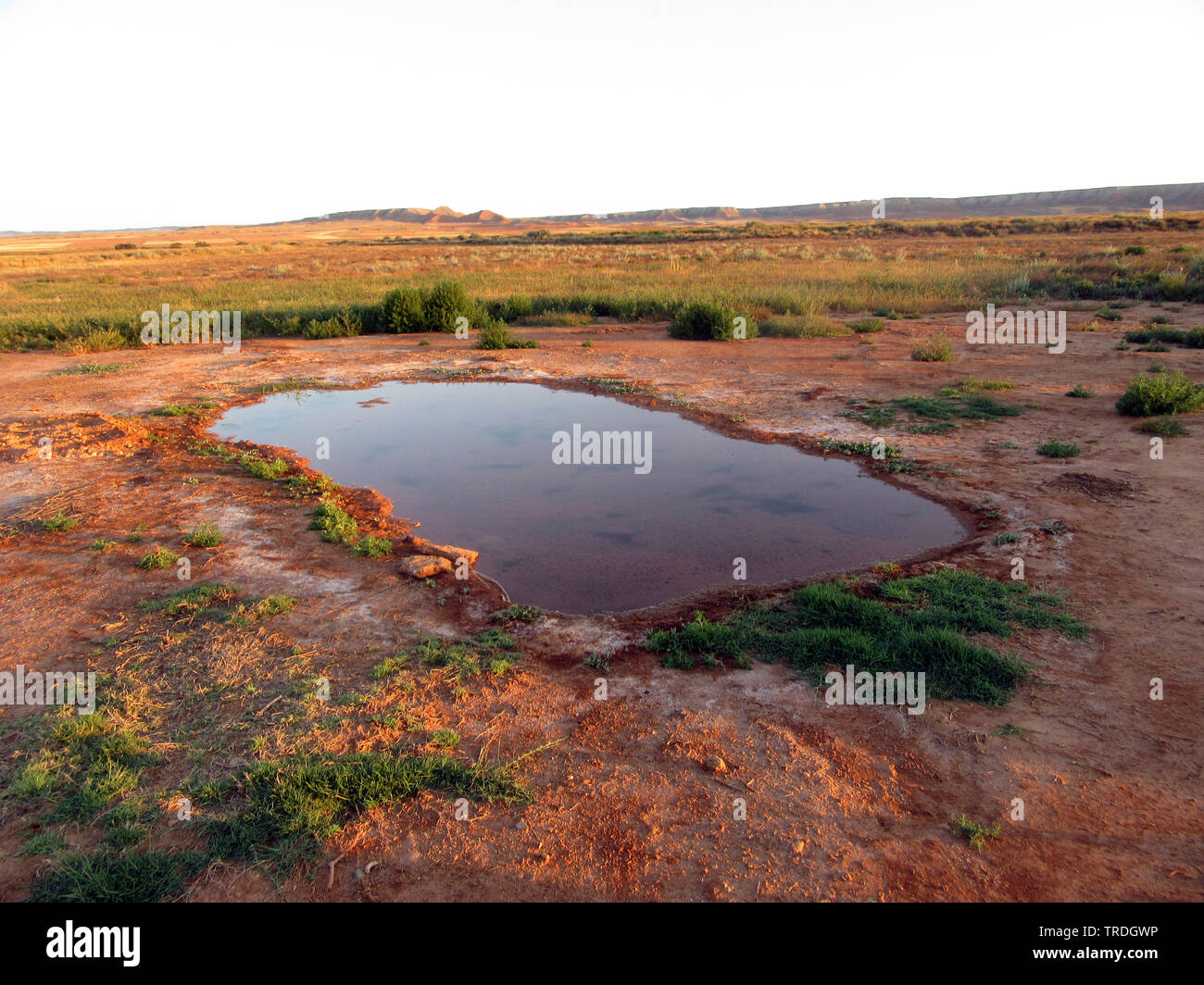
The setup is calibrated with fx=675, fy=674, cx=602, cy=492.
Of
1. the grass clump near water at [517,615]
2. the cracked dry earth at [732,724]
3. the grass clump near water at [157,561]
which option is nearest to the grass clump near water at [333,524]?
the cracked dry earth at [732,724]

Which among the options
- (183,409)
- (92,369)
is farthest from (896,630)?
(92,369)

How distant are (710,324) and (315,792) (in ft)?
44.5

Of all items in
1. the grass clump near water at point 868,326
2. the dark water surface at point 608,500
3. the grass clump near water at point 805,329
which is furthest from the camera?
the grass clump near water at point 868,326

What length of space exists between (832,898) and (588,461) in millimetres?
5816

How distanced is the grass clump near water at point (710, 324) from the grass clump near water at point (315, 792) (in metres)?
13.1

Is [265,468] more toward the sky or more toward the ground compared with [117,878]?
more toward the sky

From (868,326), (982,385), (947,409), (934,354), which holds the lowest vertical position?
(947,409)

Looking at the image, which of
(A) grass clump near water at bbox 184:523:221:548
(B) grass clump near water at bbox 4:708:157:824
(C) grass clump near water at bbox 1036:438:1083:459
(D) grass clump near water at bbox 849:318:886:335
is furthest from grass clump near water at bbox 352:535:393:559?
(D) grass clump near water at bbox 849:318:886:335

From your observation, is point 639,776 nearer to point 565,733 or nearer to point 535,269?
point 565,733

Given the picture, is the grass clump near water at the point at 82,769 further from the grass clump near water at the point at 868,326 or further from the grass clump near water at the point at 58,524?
the grass clump near water at the point at 868,326

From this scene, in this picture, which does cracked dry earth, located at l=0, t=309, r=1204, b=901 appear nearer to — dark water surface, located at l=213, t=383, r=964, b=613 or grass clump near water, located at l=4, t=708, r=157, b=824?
grass clump near water, located at l=4, t=708, r=157, b=824

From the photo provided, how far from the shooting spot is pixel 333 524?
233 inches

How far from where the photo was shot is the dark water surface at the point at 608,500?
5.33 meters

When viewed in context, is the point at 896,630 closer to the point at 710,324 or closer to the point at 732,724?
the point at 732,724
